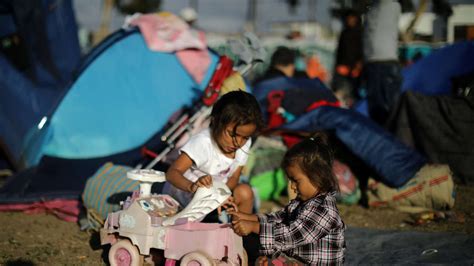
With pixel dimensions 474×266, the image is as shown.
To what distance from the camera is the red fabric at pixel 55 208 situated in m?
4.07

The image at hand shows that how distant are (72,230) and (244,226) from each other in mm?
1739

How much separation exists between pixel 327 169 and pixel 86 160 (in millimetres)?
3083

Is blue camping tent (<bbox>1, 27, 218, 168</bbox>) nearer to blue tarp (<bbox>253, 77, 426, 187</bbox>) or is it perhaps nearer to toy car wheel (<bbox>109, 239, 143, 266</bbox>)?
blue tarp (<bbox>253, 77, 426, 187</bbox>)

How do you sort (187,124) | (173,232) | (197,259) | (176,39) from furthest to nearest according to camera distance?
Answer: (176,39) → (187,124) → (173,232) → (197,259)

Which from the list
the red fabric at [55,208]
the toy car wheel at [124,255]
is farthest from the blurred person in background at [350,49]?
the toy car wheel at [124,255]

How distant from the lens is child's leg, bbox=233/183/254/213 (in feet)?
10.2

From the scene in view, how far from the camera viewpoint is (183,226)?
8.55 ft

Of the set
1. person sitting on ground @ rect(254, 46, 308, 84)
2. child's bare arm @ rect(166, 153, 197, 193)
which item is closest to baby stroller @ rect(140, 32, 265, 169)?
child's bare arm @ rect(166, 153, 197, 193)

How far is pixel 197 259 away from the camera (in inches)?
97.8

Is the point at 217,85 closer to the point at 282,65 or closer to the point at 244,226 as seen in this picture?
the point at 244,226

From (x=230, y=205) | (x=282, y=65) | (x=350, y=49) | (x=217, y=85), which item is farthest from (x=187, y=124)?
(x=350, y=49)

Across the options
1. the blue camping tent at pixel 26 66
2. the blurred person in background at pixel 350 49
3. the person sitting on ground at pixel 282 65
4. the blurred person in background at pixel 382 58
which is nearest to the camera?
the blue camping tent at pixel 26 66

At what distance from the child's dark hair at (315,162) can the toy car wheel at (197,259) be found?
528 millimetres

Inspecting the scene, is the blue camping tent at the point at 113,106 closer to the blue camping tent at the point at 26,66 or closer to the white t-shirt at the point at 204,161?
the blue camping tent at the point at 26,66
